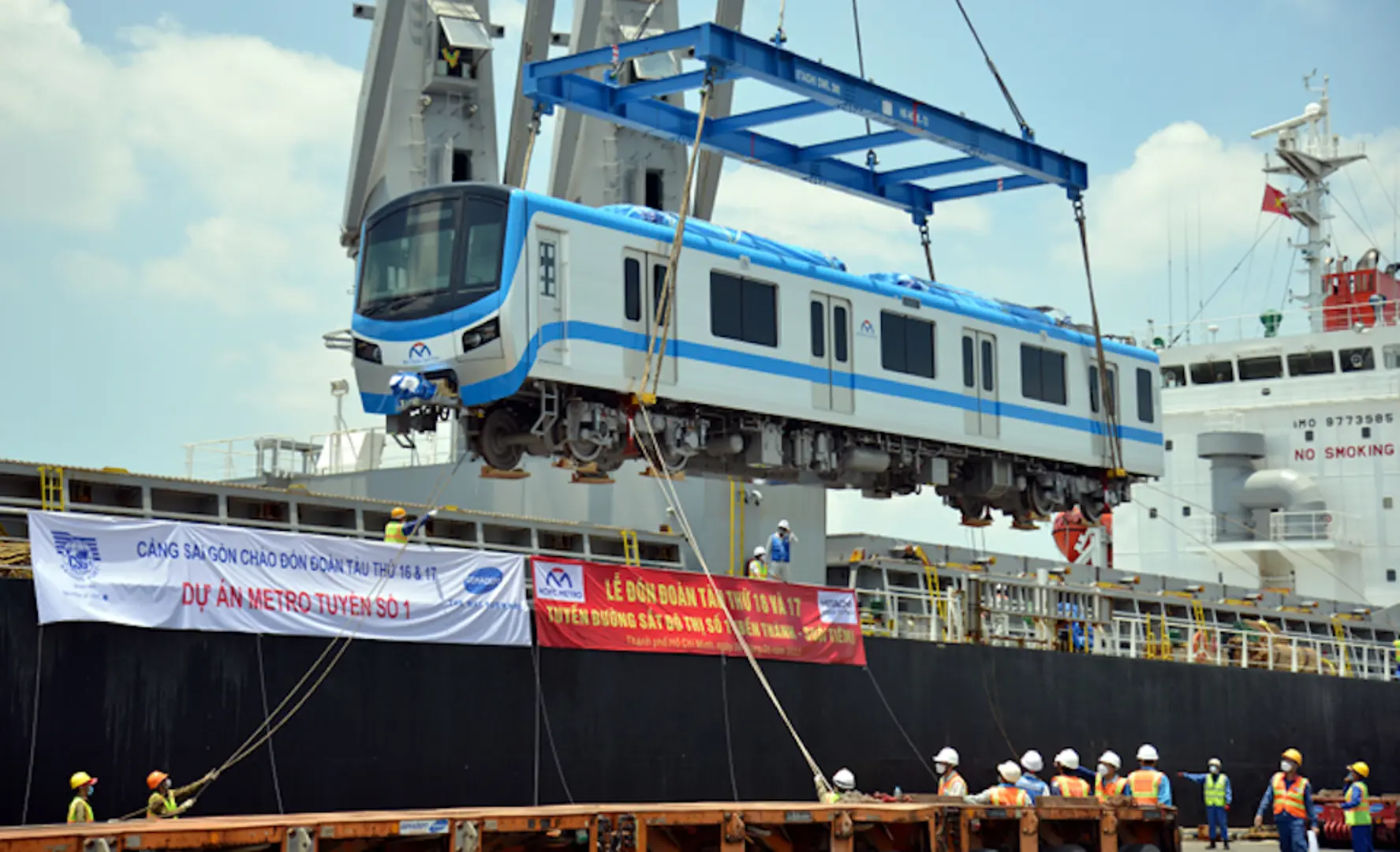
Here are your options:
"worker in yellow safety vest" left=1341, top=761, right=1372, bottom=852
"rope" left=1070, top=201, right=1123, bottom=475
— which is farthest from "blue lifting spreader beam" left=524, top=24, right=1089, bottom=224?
"worker in yellow safety vest" left=1341, top=761, right=1372, bottom=852

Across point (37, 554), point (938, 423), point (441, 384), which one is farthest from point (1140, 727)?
point (37, 554)

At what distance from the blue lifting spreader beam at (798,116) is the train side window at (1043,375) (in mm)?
2319

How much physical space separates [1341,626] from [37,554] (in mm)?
27256

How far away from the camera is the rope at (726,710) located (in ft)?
64.0

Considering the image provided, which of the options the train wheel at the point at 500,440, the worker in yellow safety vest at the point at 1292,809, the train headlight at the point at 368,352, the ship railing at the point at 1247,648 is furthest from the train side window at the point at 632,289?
the ship railing at the point at 1247,648

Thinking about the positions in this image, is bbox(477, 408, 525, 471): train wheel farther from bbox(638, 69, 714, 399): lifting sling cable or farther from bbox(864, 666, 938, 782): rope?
bbox(864, 666, 938, 782): rope

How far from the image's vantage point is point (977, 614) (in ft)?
81.2

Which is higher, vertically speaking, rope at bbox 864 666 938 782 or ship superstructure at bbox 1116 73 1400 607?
ship superstructure at bbox 1116 73 1400 607

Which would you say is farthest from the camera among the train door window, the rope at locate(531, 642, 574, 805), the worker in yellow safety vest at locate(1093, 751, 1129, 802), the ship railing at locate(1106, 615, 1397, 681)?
the ship railing at locate(1106, 615, 1397, 681)

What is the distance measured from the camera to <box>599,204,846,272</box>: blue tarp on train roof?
62.3 feet

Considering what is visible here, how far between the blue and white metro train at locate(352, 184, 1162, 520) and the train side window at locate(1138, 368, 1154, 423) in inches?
70.3

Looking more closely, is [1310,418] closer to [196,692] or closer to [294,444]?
[294,444]

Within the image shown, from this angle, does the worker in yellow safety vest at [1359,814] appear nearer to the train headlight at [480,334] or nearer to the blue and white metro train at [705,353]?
the blue and white metro train at [705,353]

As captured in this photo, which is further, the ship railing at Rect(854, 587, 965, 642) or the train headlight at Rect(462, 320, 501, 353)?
the ship railing at Rect(854, 587, 965, 642)
